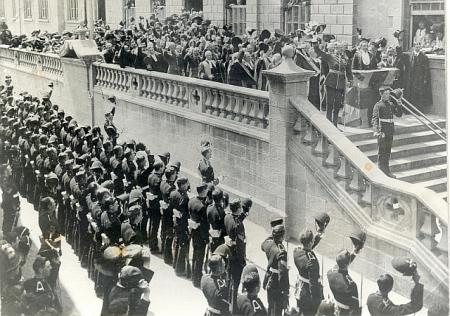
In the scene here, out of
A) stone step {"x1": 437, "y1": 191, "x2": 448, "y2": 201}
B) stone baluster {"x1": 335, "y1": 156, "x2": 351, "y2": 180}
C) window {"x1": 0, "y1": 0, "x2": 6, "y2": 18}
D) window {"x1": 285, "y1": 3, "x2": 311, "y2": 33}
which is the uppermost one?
window {"x1": 285, "y1": 3, "x2": 311, "y2": 33}

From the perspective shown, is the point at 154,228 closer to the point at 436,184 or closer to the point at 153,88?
the point at 153,88

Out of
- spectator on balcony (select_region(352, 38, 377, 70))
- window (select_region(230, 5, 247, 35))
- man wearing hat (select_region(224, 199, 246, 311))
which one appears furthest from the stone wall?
man wearing hat (select_region(224, 199, 246, 311))

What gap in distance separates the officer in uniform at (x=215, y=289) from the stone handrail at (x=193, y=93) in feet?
14.5

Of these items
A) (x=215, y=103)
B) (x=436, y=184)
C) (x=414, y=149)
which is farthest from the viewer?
(x=215, y=103)

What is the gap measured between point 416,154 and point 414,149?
0.15 meters

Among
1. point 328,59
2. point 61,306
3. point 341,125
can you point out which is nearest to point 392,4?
point 328,59

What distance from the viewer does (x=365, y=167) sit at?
916 cm

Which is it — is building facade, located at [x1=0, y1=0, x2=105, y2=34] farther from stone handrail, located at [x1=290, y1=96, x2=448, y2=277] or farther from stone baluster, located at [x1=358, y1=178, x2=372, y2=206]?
stone baluster, located at [x1=358, y1=178, x2=372, y2=206]

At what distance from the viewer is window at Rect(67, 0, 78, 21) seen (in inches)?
439

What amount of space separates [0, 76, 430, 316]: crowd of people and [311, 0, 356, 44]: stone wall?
246 inches

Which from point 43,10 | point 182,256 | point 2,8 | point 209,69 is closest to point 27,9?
point 43,10

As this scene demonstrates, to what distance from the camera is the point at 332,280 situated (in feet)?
23.7

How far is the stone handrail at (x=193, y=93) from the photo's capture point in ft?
36.1

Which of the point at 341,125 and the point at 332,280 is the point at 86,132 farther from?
the point at 332,280
